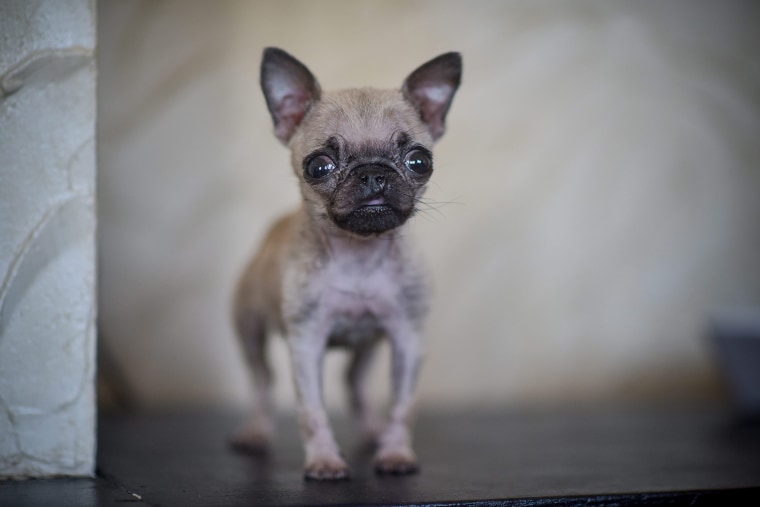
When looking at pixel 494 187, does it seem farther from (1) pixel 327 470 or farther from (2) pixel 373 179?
(1) pixel 327 470

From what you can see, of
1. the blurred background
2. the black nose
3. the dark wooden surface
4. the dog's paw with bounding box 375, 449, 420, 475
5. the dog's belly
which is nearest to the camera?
the dark wooden surface

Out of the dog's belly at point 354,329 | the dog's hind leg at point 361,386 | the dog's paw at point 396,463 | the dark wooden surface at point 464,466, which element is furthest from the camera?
the dog's hind leg at point 361,386

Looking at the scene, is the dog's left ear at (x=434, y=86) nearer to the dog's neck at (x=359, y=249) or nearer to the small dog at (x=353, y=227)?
the small dog at (x=353, y=227)

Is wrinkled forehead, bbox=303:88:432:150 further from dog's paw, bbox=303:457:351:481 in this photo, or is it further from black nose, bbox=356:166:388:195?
dog's paw, bbox=303:457:351:481

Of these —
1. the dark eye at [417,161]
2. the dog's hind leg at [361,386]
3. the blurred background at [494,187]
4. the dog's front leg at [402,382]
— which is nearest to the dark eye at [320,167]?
the dark eye at [417,161]

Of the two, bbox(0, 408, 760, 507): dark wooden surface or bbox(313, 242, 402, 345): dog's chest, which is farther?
bbox(313, 242, 402, 345): dog's chest

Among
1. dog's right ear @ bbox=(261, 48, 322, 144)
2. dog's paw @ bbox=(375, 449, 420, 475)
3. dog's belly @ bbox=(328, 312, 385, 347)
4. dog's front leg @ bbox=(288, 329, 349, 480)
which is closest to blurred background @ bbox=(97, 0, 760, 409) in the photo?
dog's right ear @ bbox=(261, 48, 322, 144)

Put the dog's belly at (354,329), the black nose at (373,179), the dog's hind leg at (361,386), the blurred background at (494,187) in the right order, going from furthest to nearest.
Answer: the blurred background at (494,187), the dog's hind leg at (361,386), the dog's belly at (354,329), the black nose at (373,179)

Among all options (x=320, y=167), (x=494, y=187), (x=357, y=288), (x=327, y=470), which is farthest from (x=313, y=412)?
(x=494, y=187)

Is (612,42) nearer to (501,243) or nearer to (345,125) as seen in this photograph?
(501,243)
